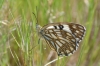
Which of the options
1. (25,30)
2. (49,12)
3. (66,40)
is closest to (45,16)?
(49,12)

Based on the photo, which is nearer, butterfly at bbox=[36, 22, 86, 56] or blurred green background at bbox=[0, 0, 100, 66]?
blurred green background at bbox=[0, 0, 100, 66]

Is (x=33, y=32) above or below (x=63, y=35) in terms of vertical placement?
above

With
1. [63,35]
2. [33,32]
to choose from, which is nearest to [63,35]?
[63,35]

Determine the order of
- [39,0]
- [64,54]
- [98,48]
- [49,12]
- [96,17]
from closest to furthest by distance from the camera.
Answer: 1. [64,54]
2. [39,0]
3. [49,12]
4. [98,48]
5. [96,17]

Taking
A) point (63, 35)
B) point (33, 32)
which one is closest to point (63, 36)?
point (63, 35)

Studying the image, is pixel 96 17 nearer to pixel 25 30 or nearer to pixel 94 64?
pixel 94 64

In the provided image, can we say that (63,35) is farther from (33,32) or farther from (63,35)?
(33,32)
